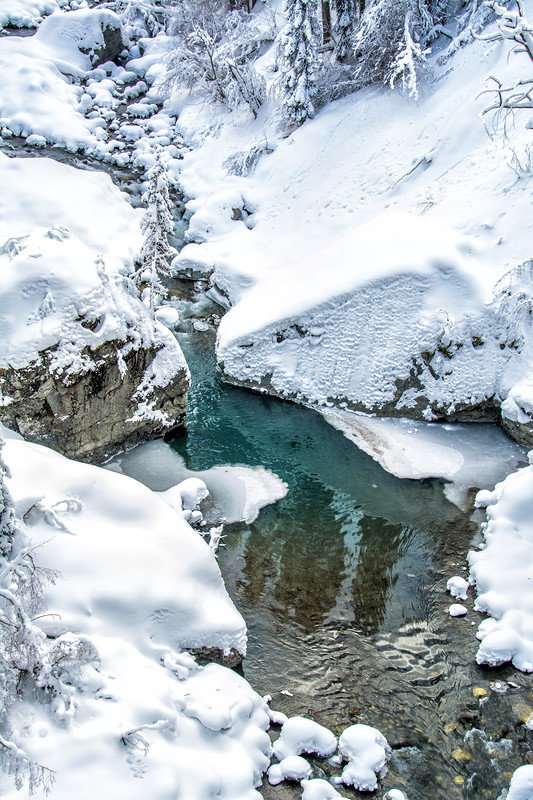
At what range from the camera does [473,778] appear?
20.4 ft

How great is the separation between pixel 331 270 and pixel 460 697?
10.4 m

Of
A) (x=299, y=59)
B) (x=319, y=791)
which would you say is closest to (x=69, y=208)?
(x=299, y=59)

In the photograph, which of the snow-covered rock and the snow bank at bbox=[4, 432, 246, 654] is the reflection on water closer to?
the snow-covered rock

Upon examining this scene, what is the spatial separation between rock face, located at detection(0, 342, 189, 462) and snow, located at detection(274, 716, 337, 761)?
6.66 metres

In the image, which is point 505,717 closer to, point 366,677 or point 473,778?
point 473,778

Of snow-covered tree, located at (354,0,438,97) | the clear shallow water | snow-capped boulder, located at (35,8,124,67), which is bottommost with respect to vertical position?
the clear shallow water

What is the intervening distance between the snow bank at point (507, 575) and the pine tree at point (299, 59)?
56.5 ft

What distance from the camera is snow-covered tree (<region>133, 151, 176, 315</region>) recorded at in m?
13.9

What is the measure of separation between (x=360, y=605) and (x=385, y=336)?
703 centimetres

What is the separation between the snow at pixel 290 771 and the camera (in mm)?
5965

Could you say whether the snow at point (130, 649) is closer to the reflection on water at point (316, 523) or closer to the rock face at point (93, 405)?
the reflection on water at point (316, 523)

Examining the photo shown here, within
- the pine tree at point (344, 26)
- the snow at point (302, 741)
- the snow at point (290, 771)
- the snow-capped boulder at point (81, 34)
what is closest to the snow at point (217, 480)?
the snow at point (302, 741)

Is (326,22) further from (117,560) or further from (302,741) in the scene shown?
(302,741)

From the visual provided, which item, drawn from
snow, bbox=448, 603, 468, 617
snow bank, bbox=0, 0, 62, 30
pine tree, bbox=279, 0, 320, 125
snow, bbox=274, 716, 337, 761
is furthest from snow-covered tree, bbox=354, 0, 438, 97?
snow bank, bbox=0, 0, 62, 30
